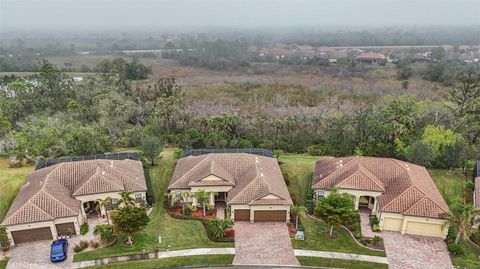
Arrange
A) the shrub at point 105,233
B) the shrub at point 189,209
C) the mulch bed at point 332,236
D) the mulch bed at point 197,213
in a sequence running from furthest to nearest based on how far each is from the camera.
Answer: the shrub at point 189,209
the mulch bed at point 197,213
the mulch bed at point 332,236
the shrub at point 105,233

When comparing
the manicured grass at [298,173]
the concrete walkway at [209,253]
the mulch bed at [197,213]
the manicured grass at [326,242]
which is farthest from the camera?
the manicured grass at [298,173]

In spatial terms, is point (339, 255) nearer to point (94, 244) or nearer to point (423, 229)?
point (423, 229)

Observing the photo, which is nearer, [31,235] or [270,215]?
[31,235]

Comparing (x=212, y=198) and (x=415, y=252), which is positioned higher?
(x=212, y=198)

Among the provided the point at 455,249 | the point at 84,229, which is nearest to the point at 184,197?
the point at 84,229

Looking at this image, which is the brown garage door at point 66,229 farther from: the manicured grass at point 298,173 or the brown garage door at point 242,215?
the manicured grass at point 298,173

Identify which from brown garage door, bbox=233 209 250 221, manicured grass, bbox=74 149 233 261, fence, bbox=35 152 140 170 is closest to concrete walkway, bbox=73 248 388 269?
manicured grass, bbox=74 149 233 261

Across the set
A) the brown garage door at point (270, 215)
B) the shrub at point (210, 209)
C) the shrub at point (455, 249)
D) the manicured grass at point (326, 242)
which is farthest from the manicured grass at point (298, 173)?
the shrub at point (455, 249)
